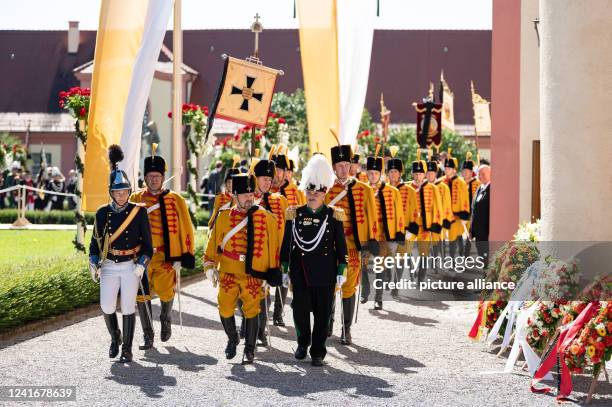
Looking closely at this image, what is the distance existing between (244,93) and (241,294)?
466 cm

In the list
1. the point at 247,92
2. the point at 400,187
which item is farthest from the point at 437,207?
the point at 247,92

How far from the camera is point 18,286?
12.2 metres

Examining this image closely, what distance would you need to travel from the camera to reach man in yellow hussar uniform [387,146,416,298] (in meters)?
16.4

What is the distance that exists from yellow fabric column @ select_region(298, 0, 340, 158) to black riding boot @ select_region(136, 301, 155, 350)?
11.3 feet

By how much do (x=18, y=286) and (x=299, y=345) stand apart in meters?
3.29

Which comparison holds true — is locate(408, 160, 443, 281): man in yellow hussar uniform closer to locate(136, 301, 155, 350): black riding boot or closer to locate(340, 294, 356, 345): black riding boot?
locate(340, 294, 356, 345): black riding boot

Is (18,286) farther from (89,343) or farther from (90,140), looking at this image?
(90,140)

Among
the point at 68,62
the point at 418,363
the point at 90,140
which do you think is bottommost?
the point at 418,363

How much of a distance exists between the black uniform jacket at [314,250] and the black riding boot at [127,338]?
4.75 ft

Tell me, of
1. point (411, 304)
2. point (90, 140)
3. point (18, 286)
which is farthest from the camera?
point (411, 304)

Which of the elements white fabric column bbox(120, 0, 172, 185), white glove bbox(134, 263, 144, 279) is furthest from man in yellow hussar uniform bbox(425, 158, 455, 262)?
white glove bbox(134, 263, 144, 279)

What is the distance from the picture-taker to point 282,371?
9.95 metres

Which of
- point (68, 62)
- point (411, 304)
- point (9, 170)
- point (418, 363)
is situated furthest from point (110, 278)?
point (68, 62)

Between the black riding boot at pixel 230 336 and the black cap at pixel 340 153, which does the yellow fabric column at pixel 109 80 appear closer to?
the black cap at pixel 340 153
